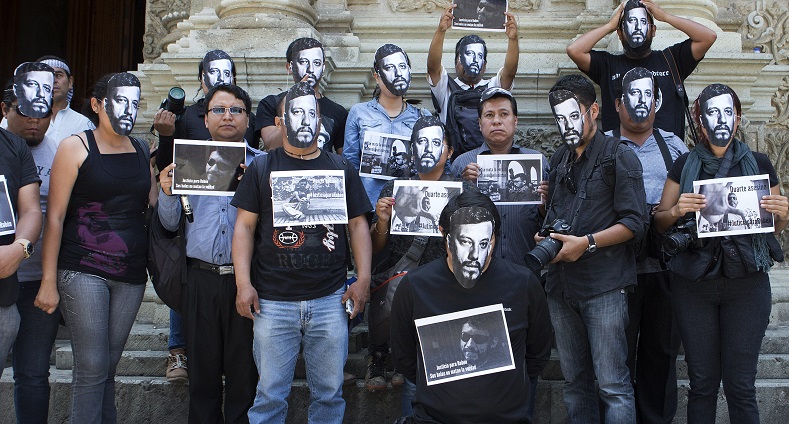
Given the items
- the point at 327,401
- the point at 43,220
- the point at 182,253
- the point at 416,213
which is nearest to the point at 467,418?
the point at 327,401

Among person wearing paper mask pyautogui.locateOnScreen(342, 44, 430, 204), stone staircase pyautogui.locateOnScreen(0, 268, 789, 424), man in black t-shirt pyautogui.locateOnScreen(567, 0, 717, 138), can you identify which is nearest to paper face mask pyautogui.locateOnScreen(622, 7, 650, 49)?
man in black t-shirt pyautogui.locateOnScreen(567, 0, 717, 138)

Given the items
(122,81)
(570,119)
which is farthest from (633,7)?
(122,81)

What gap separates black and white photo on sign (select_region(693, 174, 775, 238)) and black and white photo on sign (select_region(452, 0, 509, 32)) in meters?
2.01

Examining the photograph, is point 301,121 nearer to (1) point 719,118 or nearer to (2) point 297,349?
(2) point 297,349

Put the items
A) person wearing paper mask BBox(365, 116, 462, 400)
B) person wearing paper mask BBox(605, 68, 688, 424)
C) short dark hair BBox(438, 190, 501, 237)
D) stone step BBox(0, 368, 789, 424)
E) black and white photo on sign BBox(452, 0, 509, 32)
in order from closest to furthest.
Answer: short dark hair BBox(438, 190, 501, 237) → person wearing paper mask BBox(365, 116, 462, 400) → person wearing paper mask BBox(605, 68, 688, 424) → stone step BBox(0, 368, 789, 424) → black and white photo on sign BBox(452, 0, 509, 32)

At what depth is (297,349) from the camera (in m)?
Result: 4.32

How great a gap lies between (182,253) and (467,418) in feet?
6.15

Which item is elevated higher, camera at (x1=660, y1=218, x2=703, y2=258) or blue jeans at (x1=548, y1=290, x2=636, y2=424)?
camera at (x1=660, y1=218, x2=703, y2=258)

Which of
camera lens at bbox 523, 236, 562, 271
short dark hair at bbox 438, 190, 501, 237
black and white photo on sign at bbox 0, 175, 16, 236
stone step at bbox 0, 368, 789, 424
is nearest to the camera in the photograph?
short dark hair at bbox 438, 190, 501, 237

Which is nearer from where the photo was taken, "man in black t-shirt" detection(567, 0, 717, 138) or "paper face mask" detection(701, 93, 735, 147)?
"paper face mask" detection(701, 93, 735, 147)

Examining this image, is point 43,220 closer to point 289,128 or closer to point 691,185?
point 289,128

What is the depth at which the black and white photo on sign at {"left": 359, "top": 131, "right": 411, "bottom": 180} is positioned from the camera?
16.7 ft

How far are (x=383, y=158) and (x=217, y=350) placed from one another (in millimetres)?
1499

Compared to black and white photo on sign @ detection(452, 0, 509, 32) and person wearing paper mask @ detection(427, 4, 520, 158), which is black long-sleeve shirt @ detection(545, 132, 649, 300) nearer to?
person wearing paper mask @ detection(427, 4, 520, 158)
